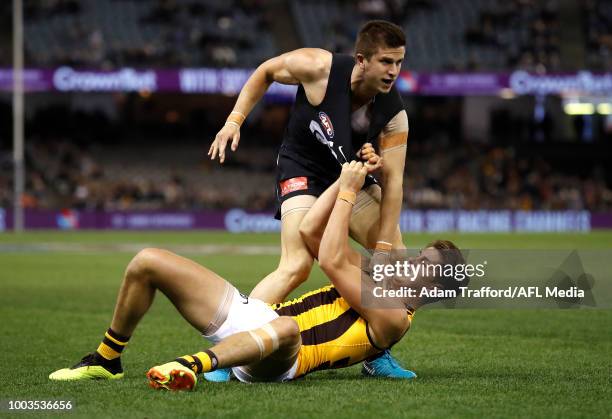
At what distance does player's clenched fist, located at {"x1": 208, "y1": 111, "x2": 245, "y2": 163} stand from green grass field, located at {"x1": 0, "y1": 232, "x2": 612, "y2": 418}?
5.05ft

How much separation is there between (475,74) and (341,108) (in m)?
27.9

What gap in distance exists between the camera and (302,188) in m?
7.75

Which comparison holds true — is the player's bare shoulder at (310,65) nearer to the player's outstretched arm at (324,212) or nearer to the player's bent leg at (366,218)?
the player's bent leg at (366,218)

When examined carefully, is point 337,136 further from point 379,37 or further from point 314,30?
point 314,30

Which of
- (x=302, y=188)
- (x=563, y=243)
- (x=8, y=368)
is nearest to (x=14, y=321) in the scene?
(x=8, y=368)

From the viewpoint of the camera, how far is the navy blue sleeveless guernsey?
294 inches

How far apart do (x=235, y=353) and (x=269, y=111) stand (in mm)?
33474

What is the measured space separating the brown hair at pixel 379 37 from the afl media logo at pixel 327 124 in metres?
0.58

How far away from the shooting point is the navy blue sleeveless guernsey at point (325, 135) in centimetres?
747

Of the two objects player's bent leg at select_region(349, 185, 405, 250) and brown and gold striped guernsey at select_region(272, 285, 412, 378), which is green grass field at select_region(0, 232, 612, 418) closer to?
brown and gold striped guernsey at select_region(272, 285, 412, 378)

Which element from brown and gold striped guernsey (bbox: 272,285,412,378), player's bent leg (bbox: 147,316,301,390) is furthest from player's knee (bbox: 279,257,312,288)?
player's bent leg (bbox: 147,316,301,390)

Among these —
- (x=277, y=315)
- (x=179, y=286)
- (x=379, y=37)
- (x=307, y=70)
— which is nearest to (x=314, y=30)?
(x=307, y=70)

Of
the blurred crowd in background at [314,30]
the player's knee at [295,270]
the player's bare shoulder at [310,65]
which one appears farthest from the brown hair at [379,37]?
the blurred crowd in background at [314,30]

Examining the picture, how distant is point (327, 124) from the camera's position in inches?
297
